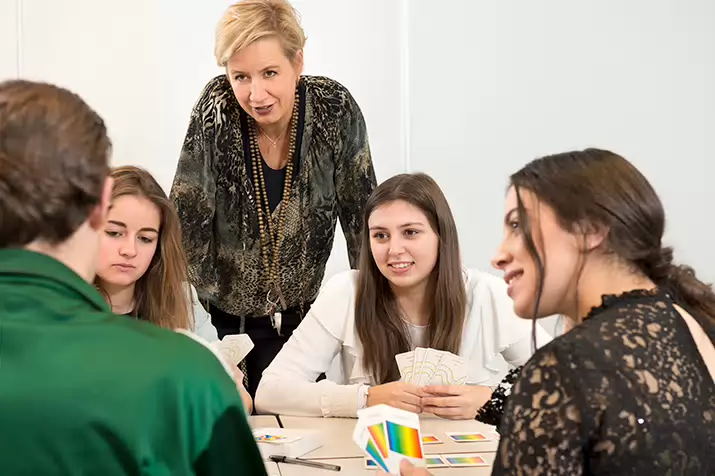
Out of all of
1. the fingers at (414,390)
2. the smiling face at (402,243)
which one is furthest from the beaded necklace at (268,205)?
the fingers at (414,390)

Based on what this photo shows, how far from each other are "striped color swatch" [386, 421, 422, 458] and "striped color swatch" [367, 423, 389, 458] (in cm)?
2

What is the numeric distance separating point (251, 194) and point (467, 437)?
4.02 feet

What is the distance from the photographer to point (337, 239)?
4.61 m

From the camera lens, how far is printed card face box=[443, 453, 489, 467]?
2.05 m

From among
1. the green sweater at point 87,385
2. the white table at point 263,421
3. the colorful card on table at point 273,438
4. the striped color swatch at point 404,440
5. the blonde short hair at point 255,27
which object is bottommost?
the white table at point 263,421

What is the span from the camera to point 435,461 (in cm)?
207

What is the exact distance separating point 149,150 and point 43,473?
3.55 metres

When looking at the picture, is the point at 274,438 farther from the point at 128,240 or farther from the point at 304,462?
the point at 128,240

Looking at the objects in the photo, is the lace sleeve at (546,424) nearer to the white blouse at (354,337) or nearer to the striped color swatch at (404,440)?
the striped color swatch at (404,440)

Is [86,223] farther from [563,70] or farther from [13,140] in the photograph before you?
[563,70]

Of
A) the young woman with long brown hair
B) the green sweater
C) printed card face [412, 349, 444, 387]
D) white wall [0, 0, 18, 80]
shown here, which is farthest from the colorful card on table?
white wall [0, 0, 18, 80]

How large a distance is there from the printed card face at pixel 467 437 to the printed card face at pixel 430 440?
1.9 inches

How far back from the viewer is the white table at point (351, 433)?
217 cm

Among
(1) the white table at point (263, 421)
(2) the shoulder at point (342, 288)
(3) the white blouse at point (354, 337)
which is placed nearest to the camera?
(1) the white table at point (263, 421)
